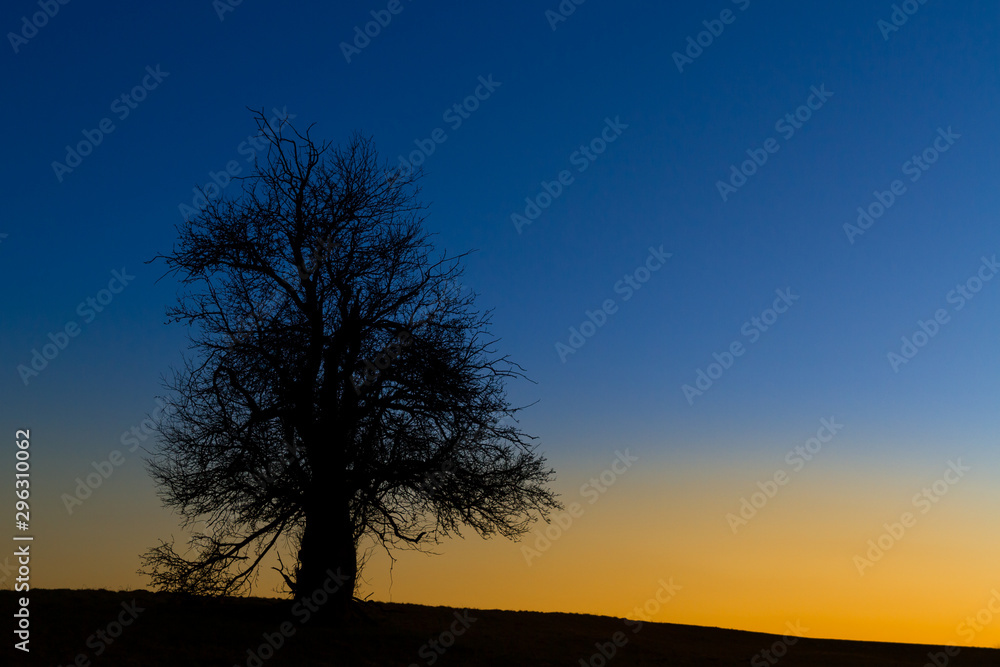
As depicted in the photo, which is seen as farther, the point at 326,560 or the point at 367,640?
the point at 326,560

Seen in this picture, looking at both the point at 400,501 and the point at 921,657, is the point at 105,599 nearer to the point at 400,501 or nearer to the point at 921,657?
the point at 400,501

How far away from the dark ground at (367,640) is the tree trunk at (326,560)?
0.33 meters

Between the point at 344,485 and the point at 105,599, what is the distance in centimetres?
531

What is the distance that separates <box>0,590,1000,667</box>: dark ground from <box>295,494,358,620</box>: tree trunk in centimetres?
33

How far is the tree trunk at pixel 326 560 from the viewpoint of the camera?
13570 mm

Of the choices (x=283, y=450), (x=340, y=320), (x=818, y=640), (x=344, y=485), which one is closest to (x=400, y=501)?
(x=344, y=485)

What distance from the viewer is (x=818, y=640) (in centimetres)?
1809

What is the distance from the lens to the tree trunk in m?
13.6

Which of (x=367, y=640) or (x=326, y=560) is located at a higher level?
(x=326, y=560)

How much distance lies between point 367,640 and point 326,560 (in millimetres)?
1642

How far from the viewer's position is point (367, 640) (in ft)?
41.7

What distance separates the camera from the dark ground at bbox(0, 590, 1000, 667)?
11422mm

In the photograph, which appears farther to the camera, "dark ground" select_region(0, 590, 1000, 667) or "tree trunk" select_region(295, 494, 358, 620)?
"tree trunk" select_region(295, 494, 358, 620)

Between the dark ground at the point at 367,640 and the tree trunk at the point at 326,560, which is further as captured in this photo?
the tree trunk at the point at 326,560
